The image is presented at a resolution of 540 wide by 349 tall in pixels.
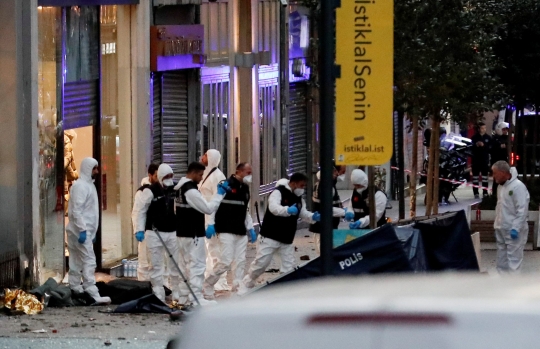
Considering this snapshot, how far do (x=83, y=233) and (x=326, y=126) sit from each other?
295 inches

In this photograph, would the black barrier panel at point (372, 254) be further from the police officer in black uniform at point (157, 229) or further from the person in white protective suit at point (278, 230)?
the person in white protective suit at point (278, 230)

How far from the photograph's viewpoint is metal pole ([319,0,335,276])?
6.59m

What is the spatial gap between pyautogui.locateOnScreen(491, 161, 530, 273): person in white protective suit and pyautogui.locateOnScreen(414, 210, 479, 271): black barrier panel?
397cm

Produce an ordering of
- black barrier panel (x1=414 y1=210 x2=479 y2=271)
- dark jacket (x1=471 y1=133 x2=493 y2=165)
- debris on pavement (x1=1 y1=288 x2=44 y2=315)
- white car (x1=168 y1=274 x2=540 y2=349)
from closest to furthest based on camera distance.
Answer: white car (x1=168 y1=274 x2=540 y2=349)
black barrier panel (x1=414 y1=210 x2=479 y2=271)
debris on pavement (x1=1 y1=288 x2=44 y2=315)
dark jacket (x1=471 y1=133 x2=493 y2=165)

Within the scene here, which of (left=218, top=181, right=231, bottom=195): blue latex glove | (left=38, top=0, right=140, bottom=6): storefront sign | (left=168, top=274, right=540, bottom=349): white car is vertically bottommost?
(left=218, top=181, right=231, bottom=195): blue latex glove

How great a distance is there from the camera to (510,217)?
16281 mm

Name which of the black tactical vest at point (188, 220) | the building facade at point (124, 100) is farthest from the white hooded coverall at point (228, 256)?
the building facade at point (124, 100)

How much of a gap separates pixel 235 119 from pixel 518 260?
7.21 m

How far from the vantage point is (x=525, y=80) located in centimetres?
2442

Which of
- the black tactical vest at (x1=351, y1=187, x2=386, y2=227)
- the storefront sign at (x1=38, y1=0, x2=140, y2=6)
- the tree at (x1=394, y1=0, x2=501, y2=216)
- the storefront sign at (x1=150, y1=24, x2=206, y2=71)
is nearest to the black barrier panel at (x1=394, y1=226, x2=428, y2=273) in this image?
the black tactical vest at (x1=351, y1=187, x2=386, y2=227)

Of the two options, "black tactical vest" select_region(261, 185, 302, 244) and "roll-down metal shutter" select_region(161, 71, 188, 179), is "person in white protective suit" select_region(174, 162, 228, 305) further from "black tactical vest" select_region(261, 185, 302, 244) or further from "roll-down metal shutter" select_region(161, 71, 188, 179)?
"roll-down metal shutter" select_region(161, 71, 188, 179)

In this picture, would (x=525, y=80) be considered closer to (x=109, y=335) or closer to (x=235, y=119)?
(x=235, y=119)

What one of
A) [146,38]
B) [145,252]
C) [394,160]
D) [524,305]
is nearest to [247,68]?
[146,38]

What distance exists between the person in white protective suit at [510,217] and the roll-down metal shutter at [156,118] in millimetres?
5278
